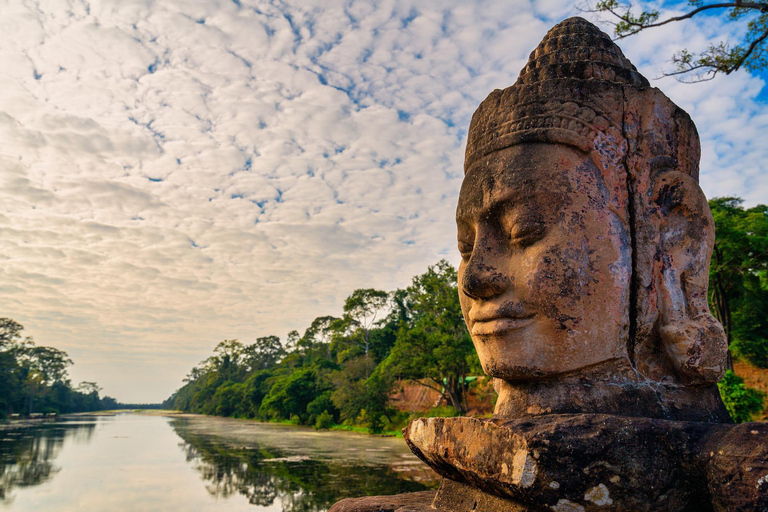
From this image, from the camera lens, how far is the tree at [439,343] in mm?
20250

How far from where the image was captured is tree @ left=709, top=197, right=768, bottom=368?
14.3 metres

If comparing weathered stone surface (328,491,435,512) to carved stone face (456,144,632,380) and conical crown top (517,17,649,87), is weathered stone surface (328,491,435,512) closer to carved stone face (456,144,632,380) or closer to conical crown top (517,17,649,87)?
carved stone face (456,144,632,380)

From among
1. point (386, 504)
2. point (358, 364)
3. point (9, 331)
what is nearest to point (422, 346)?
point (358, 364)

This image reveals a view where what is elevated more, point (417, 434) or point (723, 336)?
point (723, 336)

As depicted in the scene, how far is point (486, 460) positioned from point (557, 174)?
149cm

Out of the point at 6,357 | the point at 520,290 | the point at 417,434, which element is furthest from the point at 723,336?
the point at 6,357

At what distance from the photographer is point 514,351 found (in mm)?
2637

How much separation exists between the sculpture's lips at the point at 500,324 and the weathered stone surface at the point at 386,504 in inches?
39.6

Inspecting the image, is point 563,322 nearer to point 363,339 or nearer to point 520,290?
point 520,290

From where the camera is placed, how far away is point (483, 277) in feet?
9.04

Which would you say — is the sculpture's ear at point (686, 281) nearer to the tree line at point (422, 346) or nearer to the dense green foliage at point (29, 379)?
the tree line at point (422, 346)

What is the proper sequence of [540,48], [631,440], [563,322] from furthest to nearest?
[540,48] < [563,322] < [631,440]

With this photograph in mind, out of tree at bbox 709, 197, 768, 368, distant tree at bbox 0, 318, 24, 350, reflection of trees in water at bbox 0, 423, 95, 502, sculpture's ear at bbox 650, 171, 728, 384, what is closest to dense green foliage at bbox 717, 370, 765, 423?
tree at bbox 709, 197, 768, 368

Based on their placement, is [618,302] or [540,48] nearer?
[618,302]
